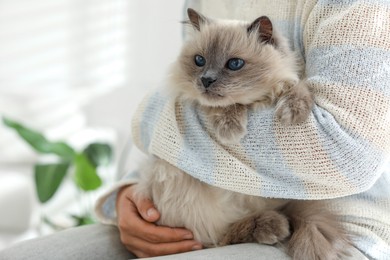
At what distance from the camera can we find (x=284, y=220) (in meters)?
1.25

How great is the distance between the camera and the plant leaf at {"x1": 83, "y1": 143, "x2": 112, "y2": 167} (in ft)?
8.32

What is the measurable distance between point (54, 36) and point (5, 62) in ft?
1.24

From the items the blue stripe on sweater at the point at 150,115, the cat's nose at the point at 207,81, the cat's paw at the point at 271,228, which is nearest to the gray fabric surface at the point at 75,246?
the blue stripe on sweater at the point at 150,115

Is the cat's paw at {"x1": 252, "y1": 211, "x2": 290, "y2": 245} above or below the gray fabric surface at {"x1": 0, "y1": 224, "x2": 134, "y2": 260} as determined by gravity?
above

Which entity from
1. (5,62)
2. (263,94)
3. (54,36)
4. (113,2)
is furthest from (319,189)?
(5,62)

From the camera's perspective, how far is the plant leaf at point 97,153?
254 centimetres

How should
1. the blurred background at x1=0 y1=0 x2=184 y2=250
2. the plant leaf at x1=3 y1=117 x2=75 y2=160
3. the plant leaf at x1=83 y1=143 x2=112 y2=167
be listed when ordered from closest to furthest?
the plant leaf at x1=3 y1=117 x2=75 y2=160, the plant leaf at x1=83 y1=143 x2=112 y2=167, the blurred background at x1=0 y1=0 x2=184 y2=250

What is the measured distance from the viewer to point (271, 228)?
123 centimetres

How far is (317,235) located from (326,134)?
0.24 metres

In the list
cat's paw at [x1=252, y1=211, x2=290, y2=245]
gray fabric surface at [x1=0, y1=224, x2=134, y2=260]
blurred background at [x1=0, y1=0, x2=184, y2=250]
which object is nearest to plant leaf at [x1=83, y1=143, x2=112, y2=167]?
blurred background at [x1=0, y1=0, x2=184, y2=250]

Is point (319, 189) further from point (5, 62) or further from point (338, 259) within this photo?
point (5, 62)

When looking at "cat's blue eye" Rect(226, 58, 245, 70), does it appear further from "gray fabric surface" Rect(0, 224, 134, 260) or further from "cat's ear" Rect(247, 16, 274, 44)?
"gray fabric surface" Rect(0, 224, 134, 260)

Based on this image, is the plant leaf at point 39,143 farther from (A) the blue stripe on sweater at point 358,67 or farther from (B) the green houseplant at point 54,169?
(A) the blue stripe on sweater at point 358,67

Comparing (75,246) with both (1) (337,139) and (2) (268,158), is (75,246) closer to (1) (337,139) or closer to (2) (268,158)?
(2) (268,158)
